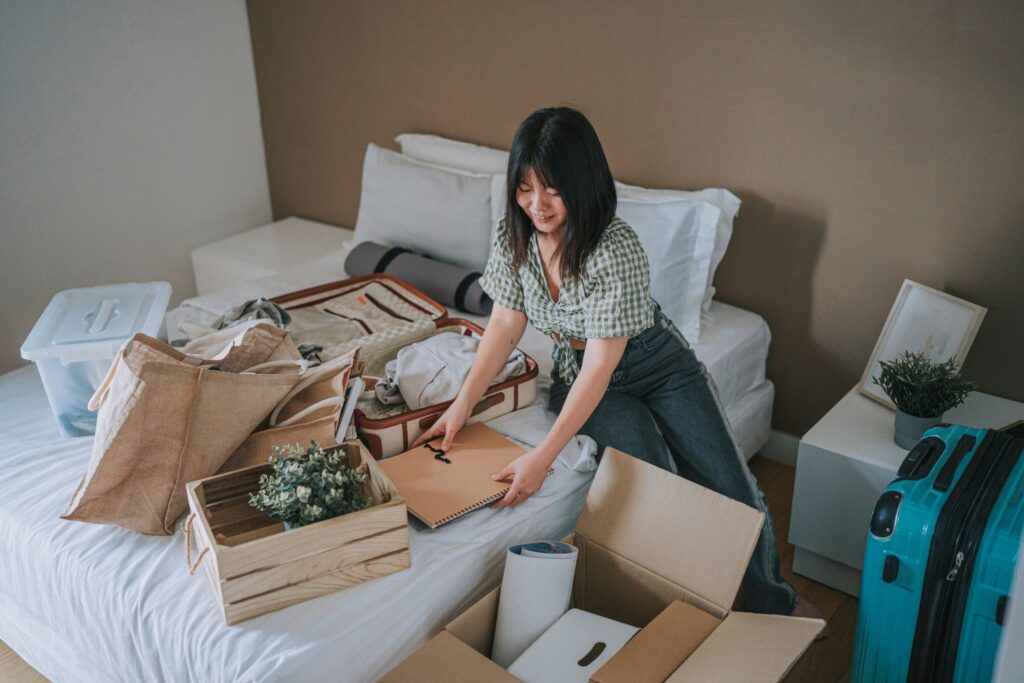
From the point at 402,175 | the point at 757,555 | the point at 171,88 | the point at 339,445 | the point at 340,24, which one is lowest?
the point at 757,555

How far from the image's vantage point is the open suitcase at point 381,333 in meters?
1.84

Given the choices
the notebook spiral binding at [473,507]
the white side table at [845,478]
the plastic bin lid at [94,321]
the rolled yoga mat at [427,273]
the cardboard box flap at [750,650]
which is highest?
the plastic bin lid at [94,321]

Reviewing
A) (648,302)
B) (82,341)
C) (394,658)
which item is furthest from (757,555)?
(82,341)

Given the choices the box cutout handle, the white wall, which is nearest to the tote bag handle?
the box cutout handle

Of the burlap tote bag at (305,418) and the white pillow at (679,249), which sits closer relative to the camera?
the burlap tote bag at (305,418)

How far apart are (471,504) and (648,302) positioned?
52 cm

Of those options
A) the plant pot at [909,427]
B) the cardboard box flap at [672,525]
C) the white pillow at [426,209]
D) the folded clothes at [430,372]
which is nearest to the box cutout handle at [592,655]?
the cardboard box flap at [672,525]

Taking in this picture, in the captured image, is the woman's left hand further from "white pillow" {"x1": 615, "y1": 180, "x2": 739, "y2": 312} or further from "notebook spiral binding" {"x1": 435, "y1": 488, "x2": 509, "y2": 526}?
"white pillow" {"x1": 615, "y1": 180, "x2": 739, "y2": 312}

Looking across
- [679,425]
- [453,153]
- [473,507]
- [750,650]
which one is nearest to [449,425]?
[473,507]

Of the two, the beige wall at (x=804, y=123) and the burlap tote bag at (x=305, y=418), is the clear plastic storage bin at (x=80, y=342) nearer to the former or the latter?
the burlap tote bag at (x=305, y=418)

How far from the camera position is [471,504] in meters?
1.64

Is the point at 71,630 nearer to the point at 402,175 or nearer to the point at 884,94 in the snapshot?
the point at 402,175

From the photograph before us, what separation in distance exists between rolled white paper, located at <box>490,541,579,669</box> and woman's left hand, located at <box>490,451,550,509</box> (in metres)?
0.16

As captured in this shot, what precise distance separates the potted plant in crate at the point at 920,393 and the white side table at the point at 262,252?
6.32 ft
